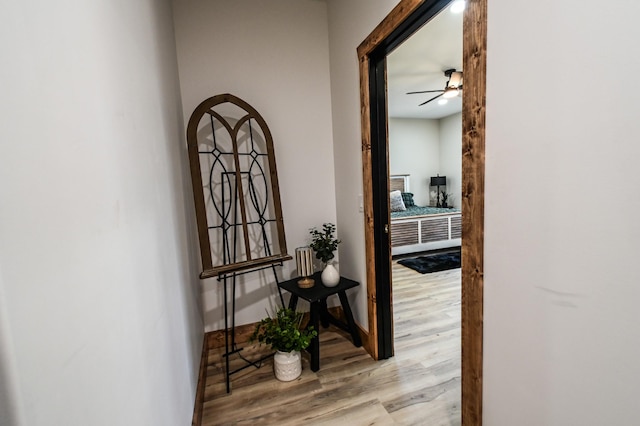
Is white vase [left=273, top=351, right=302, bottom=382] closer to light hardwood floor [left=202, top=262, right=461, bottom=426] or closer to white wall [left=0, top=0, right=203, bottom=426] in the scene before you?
light hardwood floor [left=202, top=262, right=461, bottom=426]

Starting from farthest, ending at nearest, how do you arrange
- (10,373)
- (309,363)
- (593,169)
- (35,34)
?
(309,363) < (593,169) < (35,34) < (10,373)

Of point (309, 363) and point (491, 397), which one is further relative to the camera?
point (309, 363)

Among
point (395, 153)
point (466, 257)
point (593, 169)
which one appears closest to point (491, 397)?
point (466, 257)

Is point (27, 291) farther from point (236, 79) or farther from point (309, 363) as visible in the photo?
point (236, 79)

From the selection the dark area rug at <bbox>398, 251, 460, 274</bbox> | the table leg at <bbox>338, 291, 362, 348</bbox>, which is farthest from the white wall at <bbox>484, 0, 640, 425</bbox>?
the dark area rug at <bbox>398, 251, 460, 274</bbox>

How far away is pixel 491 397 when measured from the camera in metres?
1.17

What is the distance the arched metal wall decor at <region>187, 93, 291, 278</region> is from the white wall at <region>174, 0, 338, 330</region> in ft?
0.48

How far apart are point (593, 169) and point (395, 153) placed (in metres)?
5.76

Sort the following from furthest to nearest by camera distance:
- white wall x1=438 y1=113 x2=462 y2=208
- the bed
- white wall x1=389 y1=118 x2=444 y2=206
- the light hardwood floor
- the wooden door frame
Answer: white wall x1=389 y1=118 x2=444 y2=206, white wall x1=438 y1=113 x2=462 y2=208, the bed, the light hardwood floor, the wooden door frame

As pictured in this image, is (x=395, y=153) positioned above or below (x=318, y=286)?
above

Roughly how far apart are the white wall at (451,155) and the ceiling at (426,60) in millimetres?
994

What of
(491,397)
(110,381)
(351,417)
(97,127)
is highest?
(97,127)

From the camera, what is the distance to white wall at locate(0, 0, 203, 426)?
37 cm

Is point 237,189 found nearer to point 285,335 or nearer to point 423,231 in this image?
point 285,335
